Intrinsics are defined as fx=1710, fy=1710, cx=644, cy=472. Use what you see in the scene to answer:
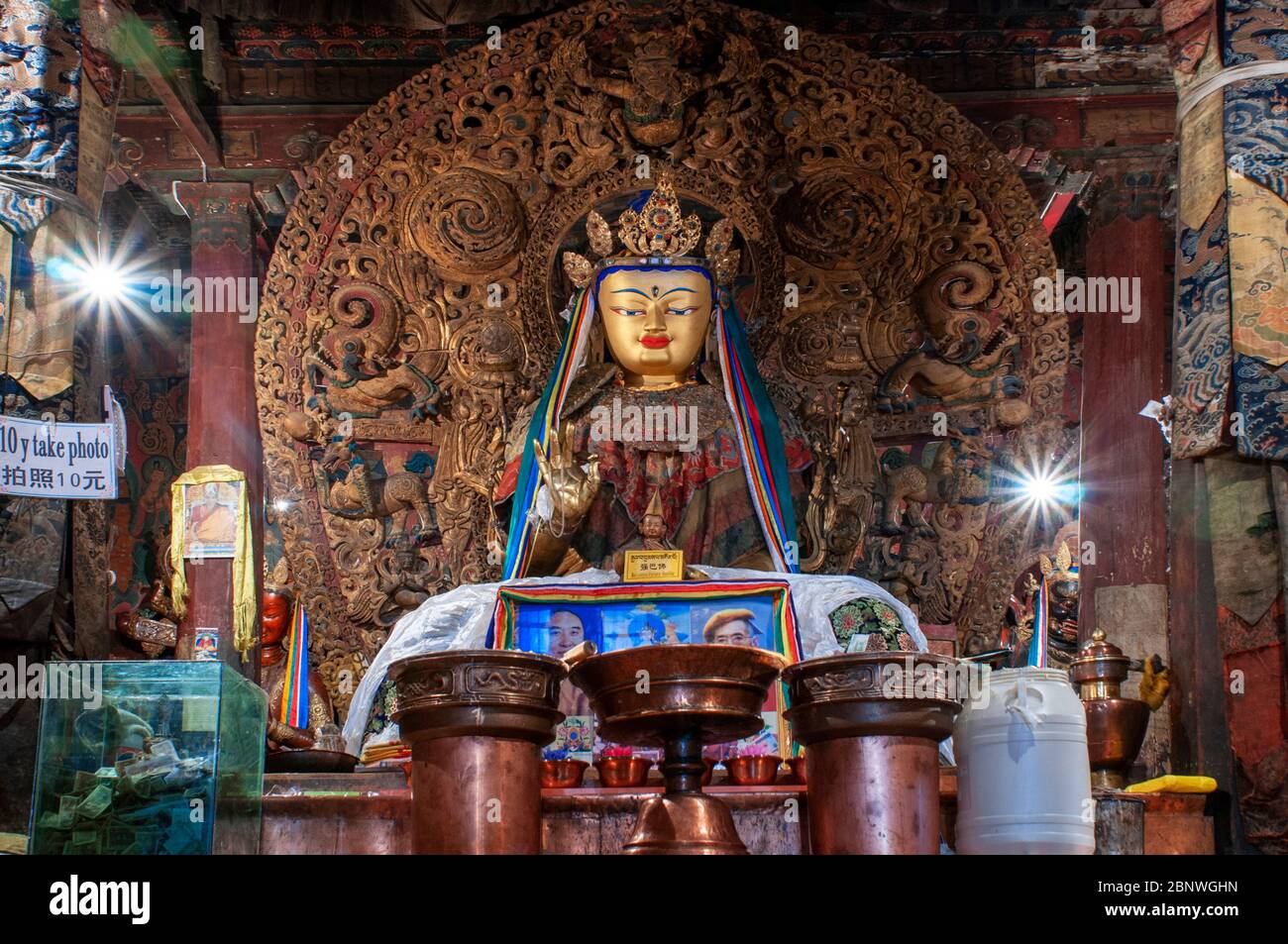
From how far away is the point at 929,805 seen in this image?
456cm

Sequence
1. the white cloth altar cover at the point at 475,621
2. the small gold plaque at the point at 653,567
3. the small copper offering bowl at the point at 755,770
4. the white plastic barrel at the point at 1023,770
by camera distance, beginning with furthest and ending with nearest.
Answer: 1. the small gold plaque at the point at 653,567
2. the white cloth altar cover at the point at 475,621
3. the small copper offering bowl at the point at 755,770
4. the white plastic barrel at the point at 1023,770

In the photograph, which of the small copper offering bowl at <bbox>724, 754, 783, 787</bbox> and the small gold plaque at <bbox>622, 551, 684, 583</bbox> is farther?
the small gold plaque at <bbox>622, 551, 684, 583</bbox>

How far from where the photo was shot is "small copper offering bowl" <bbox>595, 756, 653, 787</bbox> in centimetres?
571

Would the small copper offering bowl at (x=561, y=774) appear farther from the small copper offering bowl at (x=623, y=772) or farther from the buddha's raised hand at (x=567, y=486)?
the buddha's raised hand at (x=567, y=486)

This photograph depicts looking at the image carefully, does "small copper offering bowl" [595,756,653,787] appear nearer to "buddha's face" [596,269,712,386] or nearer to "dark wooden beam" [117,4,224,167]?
"buddha's face" [596,269,712,386]

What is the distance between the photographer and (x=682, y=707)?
4496 mm

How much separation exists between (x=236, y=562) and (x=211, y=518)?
258mm

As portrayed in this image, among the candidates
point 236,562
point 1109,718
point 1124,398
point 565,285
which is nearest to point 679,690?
point 1109,718

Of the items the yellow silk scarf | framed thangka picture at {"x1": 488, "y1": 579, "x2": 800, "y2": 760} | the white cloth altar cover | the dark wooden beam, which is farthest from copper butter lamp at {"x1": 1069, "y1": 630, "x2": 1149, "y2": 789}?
the dark wooden beam

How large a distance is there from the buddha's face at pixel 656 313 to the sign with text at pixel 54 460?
10.0ft

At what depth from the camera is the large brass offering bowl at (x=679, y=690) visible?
4512 millimetres

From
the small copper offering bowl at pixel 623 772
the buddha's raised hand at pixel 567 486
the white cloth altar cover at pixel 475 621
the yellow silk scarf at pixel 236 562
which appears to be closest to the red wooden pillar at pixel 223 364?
the yellow silk scarf at pixel 236 562

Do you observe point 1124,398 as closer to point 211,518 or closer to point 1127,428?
point 1127,428

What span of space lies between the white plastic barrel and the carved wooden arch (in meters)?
3.54
